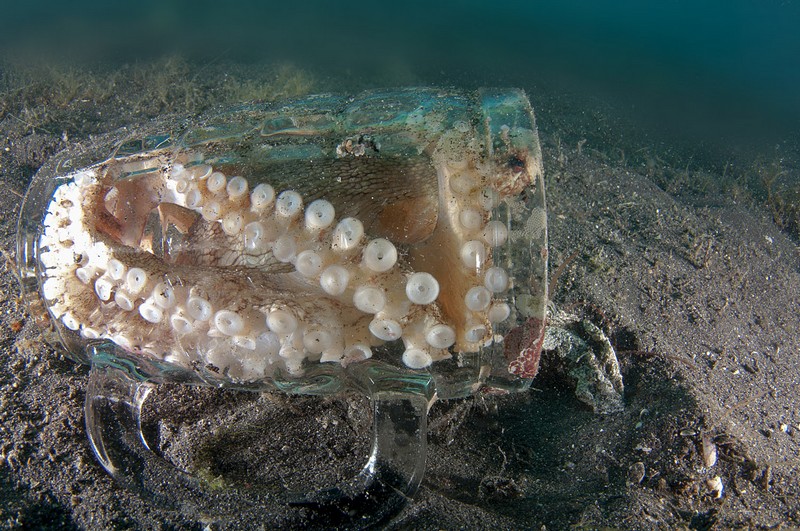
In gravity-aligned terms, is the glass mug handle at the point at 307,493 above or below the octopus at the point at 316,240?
below

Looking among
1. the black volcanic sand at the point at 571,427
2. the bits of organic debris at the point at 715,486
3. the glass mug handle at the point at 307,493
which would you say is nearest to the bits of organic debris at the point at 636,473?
the black volcanic sand at the point at 571,427

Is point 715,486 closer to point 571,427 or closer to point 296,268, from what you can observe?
point 571,427

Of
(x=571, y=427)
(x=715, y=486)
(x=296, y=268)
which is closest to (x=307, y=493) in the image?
(x=296, y=268)

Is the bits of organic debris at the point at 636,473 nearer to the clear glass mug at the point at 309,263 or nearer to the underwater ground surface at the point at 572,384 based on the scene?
the underwater ground surface at the point at 572,384

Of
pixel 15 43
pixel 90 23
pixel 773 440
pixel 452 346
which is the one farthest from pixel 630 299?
pixel 90 23

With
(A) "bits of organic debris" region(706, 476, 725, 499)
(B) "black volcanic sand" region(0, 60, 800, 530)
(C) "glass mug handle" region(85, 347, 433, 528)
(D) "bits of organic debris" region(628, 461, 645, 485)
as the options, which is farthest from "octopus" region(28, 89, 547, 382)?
(A) "bits of organic debris" region(706, 476, 725, 499)

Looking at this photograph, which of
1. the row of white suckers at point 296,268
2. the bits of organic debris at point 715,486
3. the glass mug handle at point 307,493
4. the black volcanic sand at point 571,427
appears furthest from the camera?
the bits of organic debris at point 715,486

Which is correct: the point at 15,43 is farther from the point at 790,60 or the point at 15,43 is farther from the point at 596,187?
the point at 790,60
